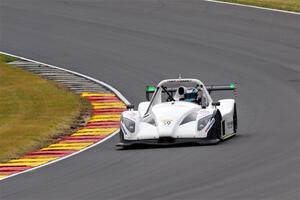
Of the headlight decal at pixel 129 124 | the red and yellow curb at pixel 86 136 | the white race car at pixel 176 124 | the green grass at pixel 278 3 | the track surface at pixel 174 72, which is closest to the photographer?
the track surface at pixel 174 72

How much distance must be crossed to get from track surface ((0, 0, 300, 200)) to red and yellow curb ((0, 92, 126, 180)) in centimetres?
63

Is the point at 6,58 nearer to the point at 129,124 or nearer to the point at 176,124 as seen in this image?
the point at 129,124

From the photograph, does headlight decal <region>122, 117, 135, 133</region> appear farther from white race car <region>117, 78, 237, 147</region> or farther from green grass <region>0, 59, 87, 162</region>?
green grass <region>0, 59, 87, 162</region>

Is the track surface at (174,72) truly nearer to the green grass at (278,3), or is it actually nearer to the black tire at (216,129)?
the black tire at (216,129)

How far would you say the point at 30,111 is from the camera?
29578 millimetres

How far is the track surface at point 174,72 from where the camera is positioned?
1833cm

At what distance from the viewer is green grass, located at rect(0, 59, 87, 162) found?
2509cm

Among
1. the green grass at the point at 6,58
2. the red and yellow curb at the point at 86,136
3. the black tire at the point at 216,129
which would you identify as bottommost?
the red and yellow curb at the point at 86,136

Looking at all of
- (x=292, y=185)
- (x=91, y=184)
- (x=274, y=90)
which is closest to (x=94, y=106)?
(x=274, y=90)

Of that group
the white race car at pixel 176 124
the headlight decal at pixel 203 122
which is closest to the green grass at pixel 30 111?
the white race car at pixel 176 124

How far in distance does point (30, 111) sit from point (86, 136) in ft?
14.4

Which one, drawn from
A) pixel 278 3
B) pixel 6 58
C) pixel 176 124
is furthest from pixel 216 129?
pixel 278 3

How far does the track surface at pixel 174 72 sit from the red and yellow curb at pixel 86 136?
627 millimetres

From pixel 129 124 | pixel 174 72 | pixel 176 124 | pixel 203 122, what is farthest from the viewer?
pixel 174 72
